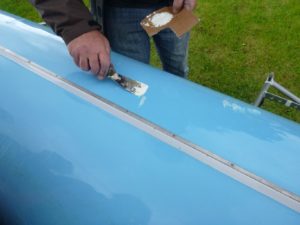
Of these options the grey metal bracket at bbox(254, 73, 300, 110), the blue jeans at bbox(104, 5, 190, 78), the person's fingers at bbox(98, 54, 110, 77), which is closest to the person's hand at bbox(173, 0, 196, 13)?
the blue jeans at bbox(104, 5, 190, 78)

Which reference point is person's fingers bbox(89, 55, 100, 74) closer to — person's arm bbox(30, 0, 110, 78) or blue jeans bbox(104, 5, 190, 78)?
person's arm bbox(30, 0, 110, 78)

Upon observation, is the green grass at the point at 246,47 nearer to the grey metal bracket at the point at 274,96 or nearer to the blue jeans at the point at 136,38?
the grey metal bracket at the point at 274,96

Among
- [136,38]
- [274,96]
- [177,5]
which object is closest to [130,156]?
[177,5]

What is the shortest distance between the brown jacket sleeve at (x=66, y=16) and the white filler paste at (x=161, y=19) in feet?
0.62

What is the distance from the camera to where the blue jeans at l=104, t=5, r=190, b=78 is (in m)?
1.21

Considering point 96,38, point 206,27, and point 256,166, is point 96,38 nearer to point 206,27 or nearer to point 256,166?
point 256,166

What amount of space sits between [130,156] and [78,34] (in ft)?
1.09

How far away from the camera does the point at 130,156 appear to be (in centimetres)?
78

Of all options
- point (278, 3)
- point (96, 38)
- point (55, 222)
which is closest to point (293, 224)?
point (55, 222)

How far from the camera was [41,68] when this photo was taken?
1.00 meters

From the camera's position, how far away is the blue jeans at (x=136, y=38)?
3.97ft

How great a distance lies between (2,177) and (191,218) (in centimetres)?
48

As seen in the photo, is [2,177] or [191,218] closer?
[191,218]

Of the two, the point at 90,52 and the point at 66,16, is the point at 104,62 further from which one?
the point at 66,16
